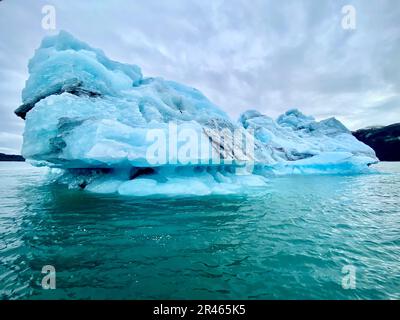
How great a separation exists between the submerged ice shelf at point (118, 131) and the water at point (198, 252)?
2.88 meters

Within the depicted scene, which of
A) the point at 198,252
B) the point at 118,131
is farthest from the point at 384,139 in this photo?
the point at 198,252

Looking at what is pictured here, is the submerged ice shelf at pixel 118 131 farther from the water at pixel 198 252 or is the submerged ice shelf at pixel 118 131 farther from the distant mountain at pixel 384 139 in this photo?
the distant mountain at pixel 384 139

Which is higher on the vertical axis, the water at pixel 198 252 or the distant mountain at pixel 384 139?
the distant mountain at pixel 384 139

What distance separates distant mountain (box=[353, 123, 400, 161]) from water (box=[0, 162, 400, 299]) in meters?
76.9

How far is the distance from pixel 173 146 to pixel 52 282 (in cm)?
740

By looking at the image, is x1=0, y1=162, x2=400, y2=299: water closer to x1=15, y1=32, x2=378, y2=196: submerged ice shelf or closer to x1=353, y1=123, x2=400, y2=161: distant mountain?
x1=15, y1=32, x2=378, y2=196: submerged ice shelf

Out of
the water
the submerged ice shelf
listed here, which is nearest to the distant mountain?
the submerged ice shelf

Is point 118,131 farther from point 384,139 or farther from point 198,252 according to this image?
point 384,139

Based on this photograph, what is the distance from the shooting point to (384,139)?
6919 centimetres

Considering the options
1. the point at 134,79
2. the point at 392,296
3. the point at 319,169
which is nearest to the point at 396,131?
the point at 319,169

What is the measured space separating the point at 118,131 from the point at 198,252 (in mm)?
7400

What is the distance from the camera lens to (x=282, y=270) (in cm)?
392

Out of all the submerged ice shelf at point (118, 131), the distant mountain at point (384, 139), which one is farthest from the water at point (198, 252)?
the distant mountain at point (384, 139)

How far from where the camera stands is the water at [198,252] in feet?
11.0
